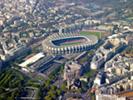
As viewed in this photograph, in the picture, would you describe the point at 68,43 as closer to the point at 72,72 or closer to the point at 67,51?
the point at 67,51

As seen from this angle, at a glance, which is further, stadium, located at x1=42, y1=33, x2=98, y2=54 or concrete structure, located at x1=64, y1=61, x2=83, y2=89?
stadium, located at x1=42, y1=33, x2=98, y2=54

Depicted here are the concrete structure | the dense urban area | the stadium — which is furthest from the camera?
the stadium

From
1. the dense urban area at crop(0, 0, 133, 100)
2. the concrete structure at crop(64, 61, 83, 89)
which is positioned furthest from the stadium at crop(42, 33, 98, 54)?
the concrete structure at crop(64, 61, 83, 89)

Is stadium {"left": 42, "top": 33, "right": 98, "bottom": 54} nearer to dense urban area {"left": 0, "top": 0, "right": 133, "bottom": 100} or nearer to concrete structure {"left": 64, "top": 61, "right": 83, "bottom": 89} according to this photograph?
dense urban area {"left": 0, "top": 0, "right": 133, "bottom": 100}

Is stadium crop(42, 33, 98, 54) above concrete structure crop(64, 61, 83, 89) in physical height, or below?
above

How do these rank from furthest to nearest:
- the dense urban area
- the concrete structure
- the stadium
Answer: the stadium < the concrete structure < the dense urban area

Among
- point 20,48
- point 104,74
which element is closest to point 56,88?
point 104,74

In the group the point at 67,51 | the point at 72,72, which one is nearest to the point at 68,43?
the point at 67,51
